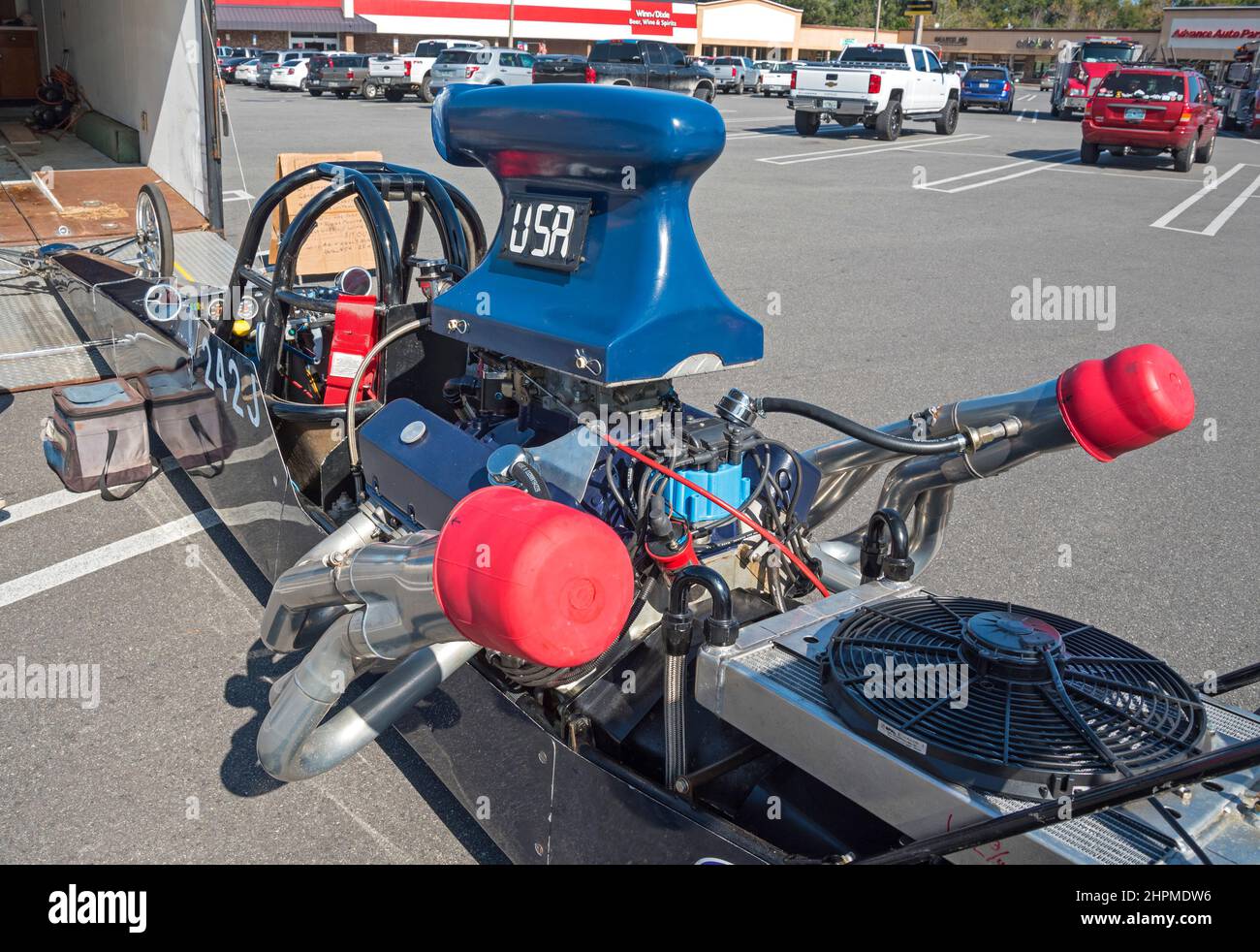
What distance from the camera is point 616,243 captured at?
2635 millimetres

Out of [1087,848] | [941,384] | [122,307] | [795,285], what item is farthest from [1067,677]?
[795,285]

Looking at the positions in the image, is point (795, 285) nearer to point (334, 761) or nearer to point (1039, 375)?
point (1039, 375)

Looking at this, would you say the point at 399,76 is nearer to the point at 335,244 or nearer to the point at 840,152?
the point at 840,152

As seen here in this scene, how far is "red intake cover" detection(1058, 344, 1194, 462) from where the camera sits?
96.6 inches

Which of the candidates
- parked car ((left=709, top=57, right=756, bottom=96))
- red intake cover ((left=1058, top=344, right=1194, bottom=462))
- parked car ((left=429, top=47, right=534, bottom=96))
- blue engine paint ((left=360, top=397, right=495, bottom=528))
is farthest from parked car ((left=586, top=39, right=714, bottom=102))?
red intake cover ((left=1058, top=344, right=1194, bottom=462))

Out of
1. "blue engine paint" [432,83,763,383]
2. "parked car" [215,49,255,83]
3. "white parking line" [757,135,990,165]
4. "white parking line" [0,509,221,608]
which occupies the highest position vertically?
"parked car" [215,49,255,83]

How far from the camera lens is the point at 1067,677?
199cm

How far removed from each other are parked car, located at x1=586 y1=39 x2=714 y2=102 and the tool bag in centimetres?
2644

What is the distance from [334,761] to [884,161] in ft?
62.9

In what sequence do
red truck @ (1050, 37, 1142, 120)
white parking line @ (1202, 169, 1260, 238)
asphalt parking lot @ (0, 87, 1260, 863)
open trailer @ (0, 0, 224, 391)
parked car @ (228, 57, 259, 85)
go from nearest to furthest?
asphalt parking lot @ (0, 87, 1260, 863)
open trailer @ (0, 0, 224, 391)
white parking line @ (1202, 169, 1260, 238)
red truck @ (1050, 37, 1142, 120)
parked car @ (228, 57, 259, 85)

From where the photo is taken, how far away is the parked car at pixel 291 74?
1407 inches

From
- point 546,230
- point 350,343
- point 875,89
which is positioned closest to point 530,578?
point 546,230

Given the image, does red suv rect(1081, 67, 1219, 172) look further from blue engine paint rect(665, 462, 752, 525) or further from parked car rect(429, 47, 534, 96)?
blue engine paint rect(665, 462, 752, 525)

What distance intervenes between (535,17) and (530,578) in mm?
56105
